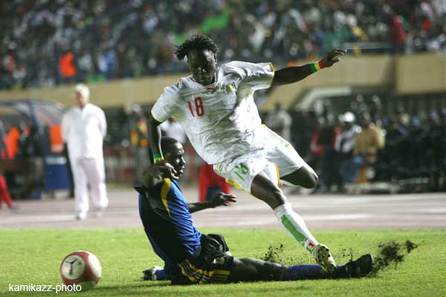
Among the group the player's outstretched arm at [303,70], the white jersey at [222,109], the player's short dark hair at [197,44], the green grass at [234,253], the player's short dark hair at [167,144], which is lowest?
the green grass at [234,253]

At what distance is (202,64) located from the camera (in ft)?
32.0

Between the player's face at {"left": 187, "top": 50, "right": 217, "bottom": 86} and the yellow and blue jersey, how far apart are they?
3.35 feet

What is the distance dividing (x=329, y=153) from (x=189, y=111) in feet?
57.2

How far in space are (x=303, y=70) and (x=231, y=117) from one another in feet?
2.59

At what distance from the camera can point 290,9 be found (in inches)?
1216

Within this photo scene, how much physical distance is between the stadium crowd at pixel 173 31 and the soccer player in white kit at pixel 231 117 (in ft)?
64.2

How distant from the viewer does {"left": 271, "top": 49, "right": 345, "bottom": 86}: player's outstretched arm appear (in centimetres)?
980

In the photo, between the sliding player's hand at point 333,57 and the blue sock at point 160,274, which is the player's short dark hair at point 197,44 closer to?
the sliding player's hand at point 333,57

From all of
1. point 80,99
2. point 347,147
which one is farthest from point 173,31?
point 80,99

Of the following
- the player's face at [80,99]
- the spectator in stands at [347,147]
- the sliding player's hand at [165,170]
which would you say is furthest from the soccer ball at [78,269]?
the spectator in stands at [347,147]

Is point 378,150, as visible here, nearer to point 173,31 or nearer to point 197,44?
point 173,31

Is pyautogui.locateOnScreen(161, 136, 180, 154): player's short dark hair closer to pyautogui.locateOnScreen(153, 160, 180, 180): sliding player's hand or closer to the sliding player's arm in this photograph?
the sliding player's arm

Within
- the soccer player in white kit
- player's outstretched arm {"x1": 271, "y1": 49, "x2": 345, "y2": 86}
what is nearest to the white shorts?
the soccer player in white kit

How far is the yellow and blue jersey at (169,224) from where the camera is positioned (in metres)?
9.31
